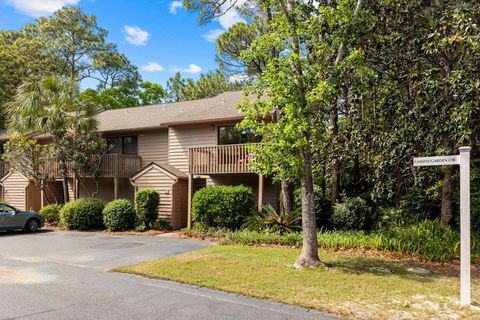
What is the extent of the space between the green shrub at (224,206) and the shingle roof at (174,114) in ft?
12.1

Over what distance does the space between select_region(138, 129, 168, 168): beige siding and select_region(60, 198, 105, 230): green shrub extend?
3965mm

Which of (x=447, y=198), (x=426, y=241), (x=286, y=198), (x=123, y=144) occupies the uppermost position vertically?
(x=123, y=144)

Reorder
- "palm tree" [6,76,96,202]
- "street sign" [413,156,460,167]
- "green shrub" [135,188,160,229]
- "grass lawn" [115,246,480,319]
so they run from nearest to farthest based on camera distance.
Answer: "grass lawn" [115,246,480,319] < "street sign" [413,156,460,167] < "green shrub" [135,188,160,229] < "palm tree" [6,76,96,202]

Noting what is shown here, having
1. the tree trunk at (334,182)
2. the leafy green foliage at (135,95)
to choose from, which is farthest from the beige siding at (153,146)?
the leafy green foliage at (135,95)

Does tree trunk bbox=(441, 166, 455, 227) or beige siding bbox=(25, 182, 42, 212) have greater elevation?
tree trunk bbox=(441, 166, 455, 227)

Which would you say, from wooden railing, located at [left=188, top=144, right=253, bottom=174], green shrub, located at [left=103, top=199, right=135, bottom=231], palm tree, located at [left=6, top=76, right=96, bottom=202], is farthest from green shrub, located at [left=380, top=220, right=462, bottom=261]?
palm tree, located at [left=6, top=76, right=96, bottom=202]

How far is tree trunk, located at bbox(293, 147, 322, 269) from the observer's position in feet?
29.9

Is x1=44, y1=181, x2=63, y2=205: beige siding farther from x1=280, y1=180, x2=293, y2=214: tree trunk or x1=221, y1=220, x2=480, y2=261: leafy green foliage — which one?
x1=280, y1=180, x2=293, y2=214: tree trunk

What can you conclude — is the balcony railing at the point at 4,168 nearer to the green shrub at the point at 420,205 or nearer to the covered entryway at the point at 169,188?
the covered entryway at the point at 169,188

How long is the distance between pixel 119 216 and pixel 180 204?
2.76 m

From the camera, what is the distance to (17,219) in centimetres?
1709

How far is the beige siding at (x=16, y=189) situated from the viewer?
23.2m

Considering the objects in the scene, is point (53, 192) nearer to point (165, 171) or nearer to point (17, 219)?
point (17, 219)

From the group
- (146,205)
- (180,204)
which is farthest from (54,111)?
(180,204)
